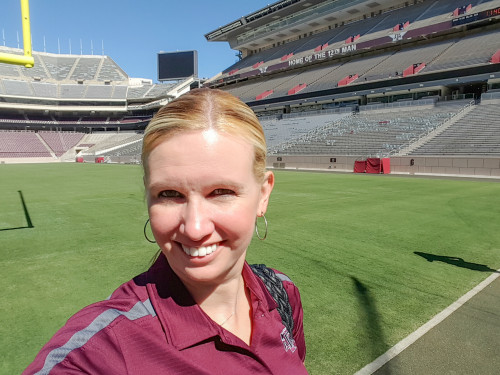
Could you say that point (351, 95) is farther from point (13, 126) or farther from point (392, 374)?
point (13, 126)

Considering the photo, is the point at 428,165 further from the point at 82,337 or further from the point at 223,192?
the point at 82,337

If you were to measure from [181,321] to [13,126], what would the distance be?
78.0 m

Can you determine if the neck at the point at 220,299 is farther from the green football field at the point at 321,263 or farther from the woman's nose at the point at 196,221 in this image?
the green football field at the point at 321,263

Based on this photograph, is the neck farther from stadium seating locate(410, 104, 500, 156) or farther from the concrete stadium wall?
Answer: stadium seating locate(410, 104, 500, 156)

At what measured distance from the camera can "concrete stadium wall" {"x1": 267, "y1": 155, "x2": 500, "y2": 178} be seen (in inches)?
796

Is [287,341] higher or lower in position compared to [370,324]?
higher

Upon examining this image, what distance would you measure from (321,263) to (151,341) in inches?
173

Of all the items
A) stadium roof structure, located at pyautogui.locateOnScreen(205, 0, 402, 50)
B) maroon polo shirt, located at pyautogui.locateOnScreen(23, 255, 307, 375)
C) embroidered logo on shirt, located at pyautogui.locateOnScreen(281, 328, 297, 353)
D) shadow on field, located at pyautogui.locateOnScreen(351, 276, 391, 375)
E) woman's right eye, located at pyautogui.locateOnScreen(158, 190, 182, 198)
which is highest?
stadium roof structure, located at pyautogui.locateOnScreen(205, 0, 402, 50)

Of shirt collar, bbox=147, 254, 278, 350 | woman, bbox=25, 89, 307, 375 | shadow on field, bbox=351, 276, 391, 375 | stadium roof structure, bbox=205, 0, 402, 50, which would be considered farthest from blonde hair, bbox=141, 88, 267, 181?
stadium roof structure, bbox=205, 0, 402, 50

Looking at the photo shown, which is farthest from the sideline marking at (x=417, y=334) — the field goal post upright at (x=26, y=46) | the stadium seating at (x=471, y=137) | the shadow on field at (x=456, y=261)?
the stadium seating at (x=471, y=137)

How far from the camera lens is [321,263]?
5137 millimetres

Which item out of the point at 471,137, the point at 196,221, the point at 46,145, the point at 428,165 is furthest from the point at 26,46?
the point at 46,145

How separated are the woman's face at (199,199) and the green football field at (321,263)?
1.22 ft

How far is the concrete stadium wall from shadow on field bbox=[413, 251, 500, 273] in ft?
58.7
